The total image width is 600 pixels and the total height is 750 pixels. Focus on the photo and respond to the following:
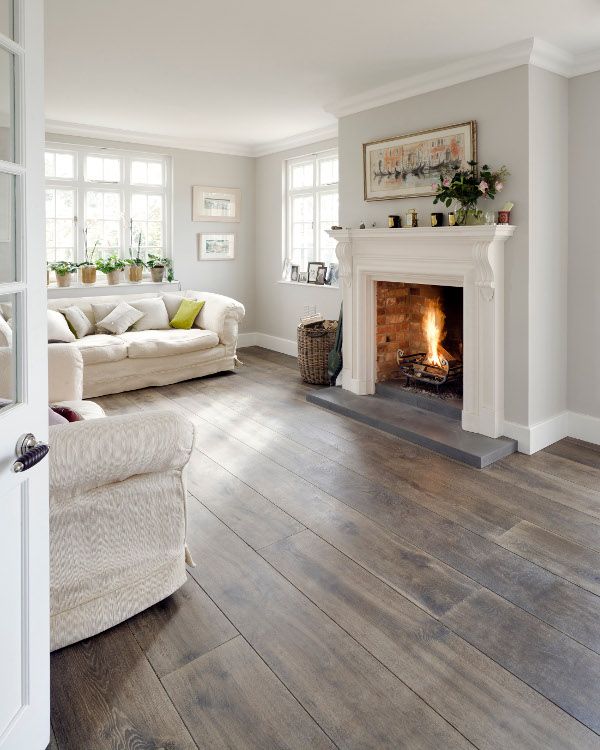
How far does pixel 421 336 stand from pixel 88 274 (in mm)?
3619

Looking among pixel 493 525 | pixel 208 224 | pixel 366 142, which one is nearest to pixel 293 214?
pixel 208 224

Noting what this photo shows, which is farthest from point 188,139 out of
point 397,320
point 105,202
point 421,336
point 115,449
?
point 115,449

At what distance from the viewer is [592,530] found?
2834 mm

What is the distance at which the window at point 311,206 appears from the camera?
6.45 meters

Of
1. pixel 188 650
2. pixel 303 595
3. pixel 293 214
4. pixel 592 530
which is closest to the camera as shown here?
pixel 188 650

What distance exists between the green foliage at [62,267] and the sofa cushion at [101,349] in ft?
3.14

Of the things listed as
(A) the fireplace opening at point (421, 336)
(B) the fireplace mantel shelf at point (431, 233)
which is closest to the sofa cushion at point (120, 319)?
(B) the fireplace mantel shelf at point (431, 233)

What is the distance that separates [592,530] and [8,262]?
9.11 ft

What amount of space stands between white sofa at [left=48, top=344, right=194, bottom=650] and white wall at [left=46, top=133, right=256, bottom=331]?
205 inches

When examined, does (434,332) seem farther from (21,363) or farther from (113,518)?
(21,363)

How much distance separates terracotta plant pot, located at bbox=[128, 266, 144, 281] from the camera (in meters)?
6.54

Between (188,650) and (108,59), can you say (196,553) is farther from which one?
(108,59)

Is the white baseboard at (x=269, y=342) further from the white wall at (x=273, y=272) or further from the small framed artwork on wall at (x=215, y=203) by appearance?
the small framed artwork on wall at (x=215, y=203)

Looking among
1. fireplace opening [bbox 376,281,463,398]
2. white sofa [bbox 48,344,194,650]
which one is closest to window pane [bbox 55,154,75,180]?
fireplace opening [bbox 376,281,463,398]
